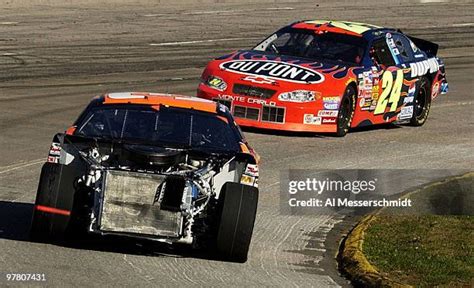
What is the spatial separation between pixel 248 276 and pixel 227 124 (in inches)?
79.9

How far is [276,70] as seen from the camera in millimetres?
18109

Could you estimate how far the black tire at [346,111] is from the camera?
60.0 ft

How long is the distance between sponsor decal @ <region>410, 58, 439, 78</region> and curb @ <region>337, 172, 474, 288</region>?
747 centimetres

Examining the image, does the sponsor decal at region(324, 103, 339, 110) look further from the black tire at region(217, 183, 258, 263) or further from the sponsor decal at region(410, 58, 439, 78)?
the black tire at region(217, 183, 258, 263)

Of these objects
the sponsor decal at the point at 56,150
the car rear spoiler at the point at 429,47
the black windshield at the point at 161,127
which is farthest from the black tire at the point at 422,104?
the sponsor decal at the point at 56,150

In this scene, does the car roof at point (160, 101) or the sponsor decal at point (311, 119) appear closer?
the car roof at point (160, 101)

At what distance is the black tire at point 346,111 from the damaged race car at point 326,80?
0.01 metres

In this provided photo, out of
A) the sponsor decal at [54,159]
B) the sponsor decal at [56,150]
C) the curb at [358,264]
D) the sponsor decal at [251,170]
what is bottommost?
the curb at [358,264]

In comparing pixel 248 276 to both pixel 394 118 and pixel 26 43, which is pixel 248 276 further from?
pixel 26 43

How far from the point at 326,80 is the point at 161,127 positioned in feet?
22.1

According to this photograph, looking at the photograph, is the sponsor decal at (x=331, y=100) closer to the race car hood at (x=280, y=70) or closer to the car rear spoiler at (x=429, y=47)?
the race car hood at (x=280, y=70)

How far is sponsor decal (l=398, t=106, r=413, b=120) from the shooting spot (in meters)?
20.0

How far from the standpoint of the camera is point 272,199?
1395 centimetres

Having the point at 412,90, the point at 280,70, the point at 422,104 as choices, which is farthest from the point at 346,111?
the point at 422,104
